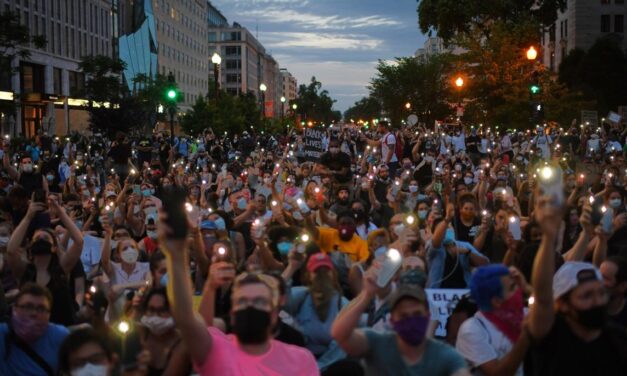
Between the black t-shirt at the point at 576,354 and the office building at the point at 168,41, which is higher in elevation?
the office building at the point at 168,41

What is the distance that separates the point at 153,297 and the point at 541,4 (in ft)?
146

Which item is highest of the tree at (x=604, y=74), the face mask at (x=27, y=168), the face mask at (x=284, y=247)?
the tree at (x=604, y=74)

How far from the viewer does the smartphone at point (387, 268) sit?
172 inches

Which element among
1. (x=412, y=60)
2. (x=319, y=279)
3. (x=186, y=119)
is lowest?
(x=319, y=279)

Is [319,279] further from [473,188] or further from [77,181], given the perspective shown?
[77,181]

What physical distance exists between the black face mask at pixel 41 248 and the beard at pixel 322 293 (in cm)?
258

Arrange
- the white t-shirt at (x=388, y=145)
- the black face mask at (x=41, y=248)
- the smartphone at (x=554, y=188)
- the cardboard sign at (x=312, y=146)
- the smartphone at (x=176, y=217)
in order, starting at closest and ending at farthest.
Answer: the smartphone at (x=176, y=217) → the smartphone at (x=554, y=188) → the black face mask at (x=41, y=248) → the cardboard sign at (x=312, y=146) → the white t-shirt at (x=388, y=145)

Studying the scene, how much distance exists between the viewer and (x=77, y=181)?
611 inches

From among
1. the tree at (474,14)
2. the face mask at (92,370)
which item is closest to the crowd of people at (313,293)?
the face mask at (92,370)

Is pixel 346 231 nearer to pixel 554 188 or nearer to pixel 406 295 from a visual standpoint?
pixel 406 295

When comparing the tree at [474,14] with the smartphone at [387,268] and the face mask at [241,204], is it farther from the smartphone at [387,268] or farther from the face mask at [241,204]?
the smartphone at [387,268]

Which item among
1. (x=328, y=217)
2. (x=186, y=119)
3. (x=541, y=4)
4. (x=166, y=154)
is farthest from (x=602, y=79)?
(x=328, y=217)

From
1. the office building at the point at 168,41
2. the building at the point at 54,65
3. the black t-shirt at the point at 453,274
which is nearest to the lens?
the black t-shirt at the point at 453,274

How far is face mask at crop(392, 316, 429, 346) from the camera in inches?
165
